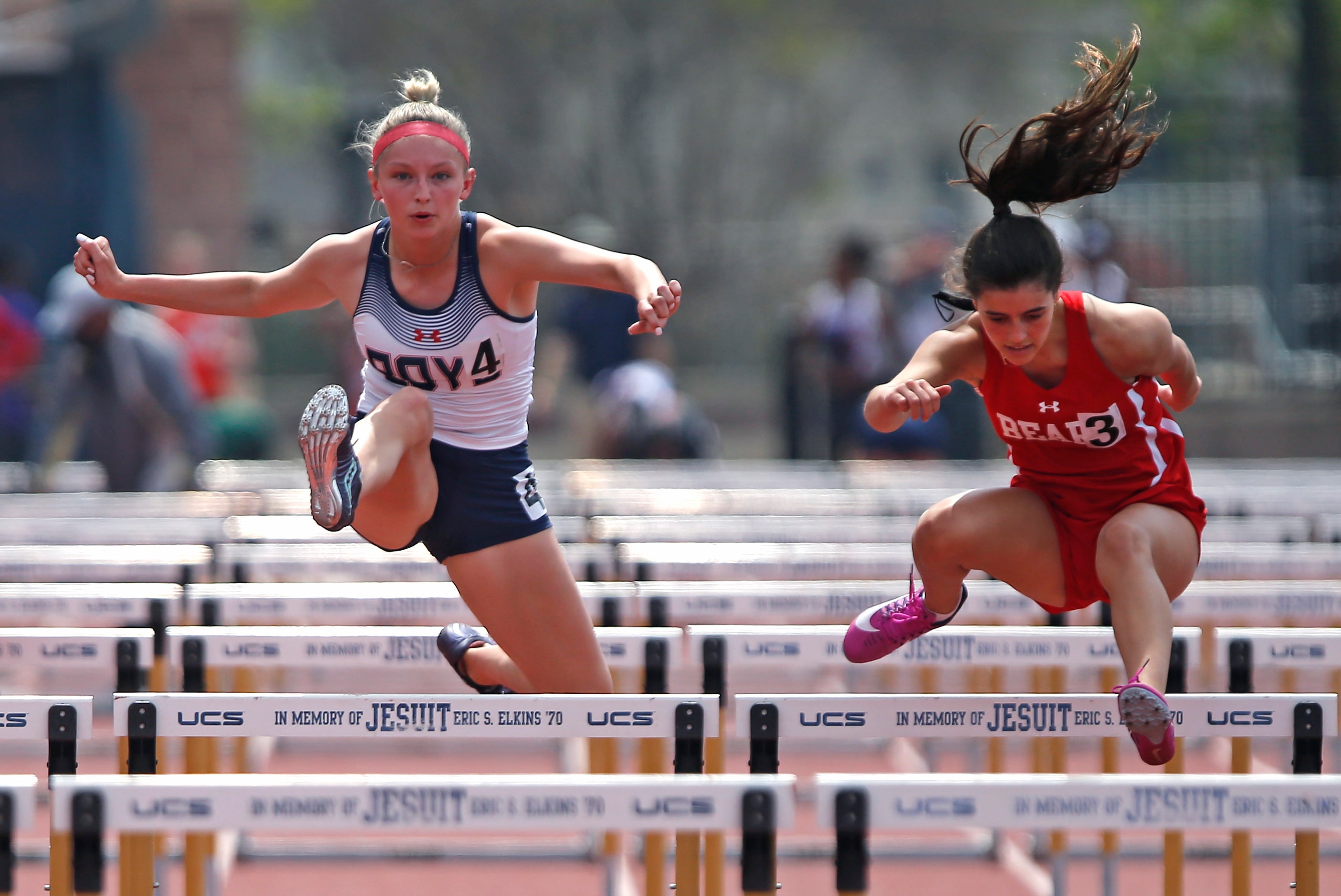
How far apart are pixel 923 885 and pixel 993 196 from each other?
3.08m

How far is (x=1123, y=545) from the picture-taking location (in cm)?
380

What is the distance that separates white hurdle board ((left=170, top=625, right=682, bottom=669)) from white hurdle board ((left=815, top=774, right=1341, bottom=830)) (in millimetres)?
1337

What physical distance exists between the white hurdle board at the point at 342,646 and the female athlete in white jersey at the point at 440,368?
3.4 inches

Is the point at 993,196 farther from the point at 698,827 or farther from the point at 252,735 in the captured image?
the point at 252,735

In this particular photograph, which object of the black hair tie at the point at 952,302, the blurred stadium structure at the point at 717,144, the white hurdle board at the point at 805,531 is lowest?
the white hurdle board at the point at 805,531

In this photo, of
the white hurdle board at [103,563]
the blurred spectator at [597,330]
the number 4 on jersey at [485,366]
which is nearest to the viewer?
the number 4 on jersey at [485,366]

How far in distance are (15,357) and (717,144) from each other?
12.0m

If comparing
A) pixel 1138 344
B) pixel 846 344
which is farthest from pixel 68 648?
pixel 846 344

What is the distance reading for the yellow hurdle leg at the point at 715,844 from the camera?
383 cm

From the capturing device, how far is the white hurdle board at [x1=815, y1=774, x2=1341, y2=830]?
2988 millimetres

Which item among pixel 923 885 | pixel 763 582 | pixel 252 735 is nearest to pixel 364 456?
pixel 252 735

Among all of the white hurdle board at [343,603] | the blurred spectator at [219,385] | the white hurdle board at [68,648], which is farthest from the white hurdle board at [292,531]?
the blurred spectator at [219,385]

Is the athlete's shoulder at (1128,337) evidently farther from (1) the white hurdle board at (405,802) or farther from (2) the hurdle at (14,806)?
(2) the hurdle at (14,806)

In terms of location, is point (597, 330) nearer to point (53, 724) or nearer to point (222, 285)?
point (222, 285)
